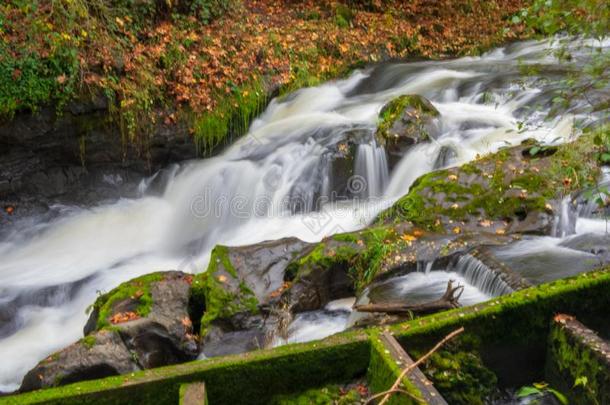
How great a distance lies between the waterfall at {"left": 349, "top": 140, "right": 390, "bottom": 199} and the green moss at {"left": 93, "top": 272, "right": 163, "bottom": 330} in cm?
386

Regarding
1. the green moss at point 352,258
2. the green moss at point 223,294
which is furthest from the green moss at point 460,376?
the green moss at point 223,294

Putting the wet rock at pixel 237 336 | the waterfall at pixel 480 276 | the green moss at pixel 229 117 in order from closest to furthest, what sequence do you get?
the waterfall at pixel 480 276 < the wet rock at pixel 237 336 < the green moss at pixel 229 117

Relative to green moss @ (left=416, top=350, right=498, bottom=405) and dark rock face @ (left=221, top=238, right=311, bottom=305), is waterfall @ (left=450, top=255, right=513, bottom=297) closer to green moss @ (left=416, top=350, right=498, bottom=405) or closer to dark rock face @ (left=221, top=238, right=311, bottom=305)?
green moss @ (left=416, top=350, right=498, bottom=405)

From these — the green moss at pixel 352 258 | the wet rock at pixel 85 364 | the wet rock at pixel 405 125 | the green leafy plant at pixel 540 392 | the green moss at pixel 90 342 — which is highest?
the wet rock at pixel 405 125

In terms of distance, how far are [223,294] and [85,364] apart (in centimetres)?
171

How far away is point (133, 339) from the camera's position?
5.81 metres

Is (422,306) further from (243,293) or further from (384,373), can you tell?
(243,293)

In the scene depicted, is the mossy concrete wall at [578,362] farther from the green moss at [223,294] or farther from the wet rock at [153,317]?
the wet rock at [153,317]

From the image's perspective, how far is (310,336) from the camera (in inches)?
243

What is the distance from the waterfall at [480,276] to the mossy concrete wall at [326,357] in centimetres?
97

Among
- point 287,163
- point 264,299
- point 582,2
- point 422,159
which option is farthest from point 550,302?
point 287,163

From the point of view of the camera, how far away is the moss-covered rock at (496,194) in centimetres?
720

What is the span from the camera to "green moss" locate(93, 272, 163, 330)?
21.0 feet

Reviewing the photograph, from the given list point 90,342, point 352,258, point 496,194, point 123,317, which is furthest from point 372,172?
point 90,342
